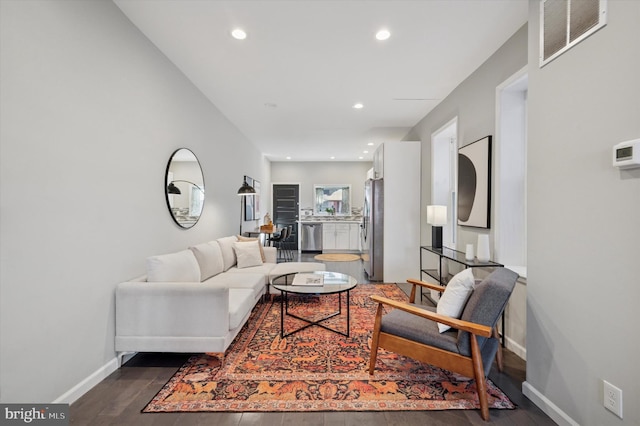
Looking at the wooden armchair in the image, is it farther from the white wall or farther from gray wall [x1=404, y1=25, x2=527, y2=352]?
the white wall

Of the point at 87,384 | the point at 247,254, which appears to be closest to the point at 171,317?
the point at 87,384

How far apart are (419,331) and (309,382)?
2.86 feet

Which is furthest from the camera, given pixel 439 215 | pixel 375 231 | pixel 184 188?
pixel 375 231

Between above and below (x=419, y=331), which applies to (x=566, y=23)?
above

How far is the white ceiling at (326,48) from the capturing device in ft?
7.16

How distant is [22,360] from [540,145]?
324cm

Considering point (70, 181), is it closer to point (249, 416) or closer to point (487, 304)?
point (249, 416)

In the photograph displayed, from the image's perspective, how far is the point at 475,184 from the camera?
122 inches

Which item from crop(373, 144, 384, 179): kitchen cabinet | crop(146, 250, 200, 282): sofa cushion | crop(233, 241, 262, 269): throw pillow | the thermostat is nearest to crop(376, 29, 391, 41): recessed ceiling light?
the thermostat

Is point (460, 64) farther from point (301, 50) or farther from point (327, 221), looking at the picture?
point (327, 221)

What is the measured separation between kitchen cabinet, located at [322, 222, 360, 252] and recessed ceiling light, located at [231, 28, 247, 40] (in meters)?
6.24

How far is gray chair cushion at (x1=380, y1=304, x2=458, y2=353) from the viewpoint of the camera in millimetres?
1922

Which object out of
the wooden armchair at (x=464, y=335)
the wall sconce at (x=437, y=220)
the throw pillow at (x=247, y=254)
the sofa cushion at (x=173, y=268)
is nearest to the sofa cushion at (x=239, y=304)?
the sofa cushion at (x=173, y=268)

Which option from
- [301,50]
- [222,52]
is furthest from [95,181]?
[301,50]
